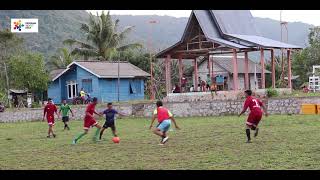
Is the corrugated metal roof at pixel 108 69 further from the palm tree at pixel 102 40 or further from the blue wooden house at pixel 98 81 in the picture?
the palm tree at pixel 102 40

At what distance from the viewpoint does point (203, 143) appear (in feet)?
44.0

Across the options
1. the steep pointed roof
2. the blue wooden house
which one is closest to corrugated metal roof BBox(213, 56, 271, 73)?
the blue wooden house

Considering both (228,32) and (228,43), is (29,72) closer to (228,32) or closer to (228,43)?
(228,32)

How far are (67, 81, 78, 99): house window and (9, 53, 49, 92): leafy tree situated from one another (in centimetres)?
209

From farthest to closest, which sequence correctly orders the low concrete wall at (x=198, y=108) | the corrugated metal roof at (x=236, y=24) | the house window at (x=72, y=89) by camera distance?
1. the house window at (x=72, y=89)
2. the corrugated metal roof at (x=236, y=24)
3. the low concrete wall at (x=198, y=108)

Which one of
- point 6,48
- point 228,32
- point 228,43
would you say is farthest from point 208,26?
point 6,48

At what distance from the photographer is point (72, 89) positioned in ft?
141

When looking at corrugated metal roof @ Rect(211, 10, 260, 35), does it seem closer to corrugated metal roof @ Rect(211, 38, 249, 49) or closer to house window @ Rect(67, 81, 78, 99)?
corrugated metal roof @ Rect(211, 38, 249, 49)

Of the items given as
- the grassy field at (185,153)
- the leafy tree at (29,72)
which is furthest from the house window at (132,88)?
the grassy field at (185,153)

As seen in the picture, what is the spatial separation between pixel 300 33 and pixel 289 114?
99.6 m

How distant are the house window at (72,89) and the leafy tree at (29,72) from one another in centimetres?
209

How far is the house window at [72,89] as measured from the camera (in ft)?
140

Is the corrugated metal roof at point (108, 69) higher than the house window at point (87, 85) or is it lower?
higher
